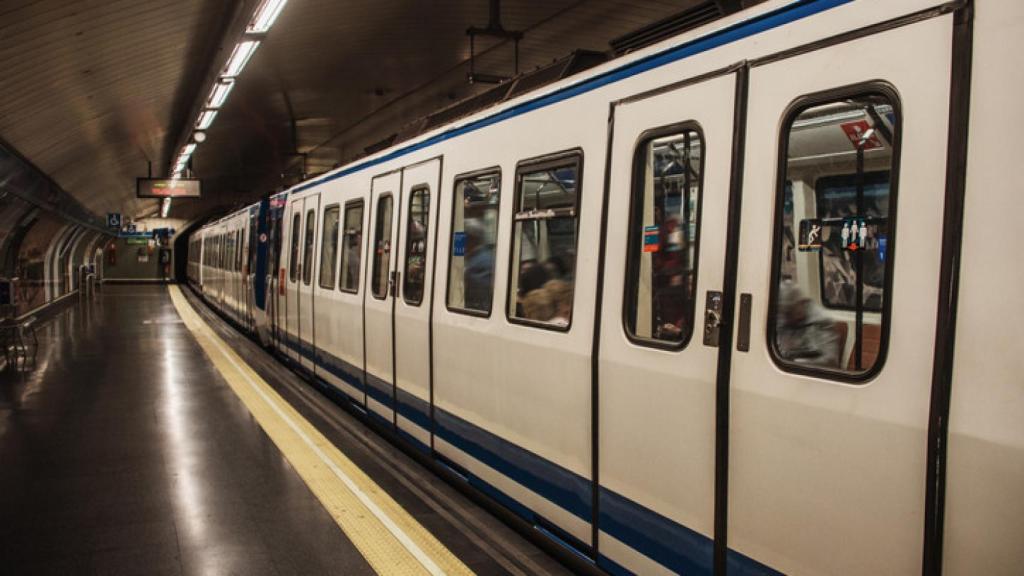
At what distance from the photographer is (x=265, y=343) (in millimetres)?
14023

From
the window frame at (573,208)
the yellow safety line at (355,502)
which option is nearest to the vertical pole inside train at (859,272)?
the window frame at (573,208)

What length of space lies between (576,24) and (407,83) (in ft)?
15.6

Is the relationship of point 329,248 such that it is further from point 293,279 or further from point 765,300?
point 765,300

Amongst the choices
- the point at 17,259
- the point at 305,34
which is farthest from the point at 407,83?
the point at 17,259

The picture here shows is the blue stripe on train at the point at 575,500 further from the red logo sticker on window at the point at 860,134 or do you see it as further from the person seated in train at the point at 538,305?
the red logo sticker on window at the point at 860,134

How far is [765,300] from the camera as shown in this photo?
2.96m

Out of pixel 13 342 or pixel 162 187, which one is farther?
pixel 162 187

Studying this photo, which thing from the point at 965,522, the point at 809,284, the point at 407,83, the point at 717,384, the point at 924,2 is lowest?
the point at 965,522

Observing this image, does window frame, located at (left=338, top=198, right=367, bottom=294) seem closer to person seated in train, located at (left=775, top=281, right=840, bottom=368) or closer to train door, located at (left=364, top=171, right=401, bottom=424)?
train door, located at (left=364, top=171, right=401, bottom=424)

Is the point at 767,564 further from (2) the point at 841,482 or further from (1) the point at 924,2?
(1) the point at 924,2

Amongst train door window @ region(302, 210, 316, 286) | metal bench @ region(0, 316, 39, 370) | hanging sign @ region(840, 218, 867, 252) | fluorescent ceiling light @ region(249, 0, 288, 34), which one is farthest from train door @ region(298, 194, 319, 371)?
hanging sign @ region(840, 218, 867, 252)

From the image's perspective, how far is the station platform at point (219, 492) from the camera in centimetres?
449

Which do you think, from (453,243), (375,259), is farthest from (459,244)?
(375,259)

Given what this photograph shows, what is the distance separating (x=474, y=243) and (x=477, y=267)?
181 millimetres
